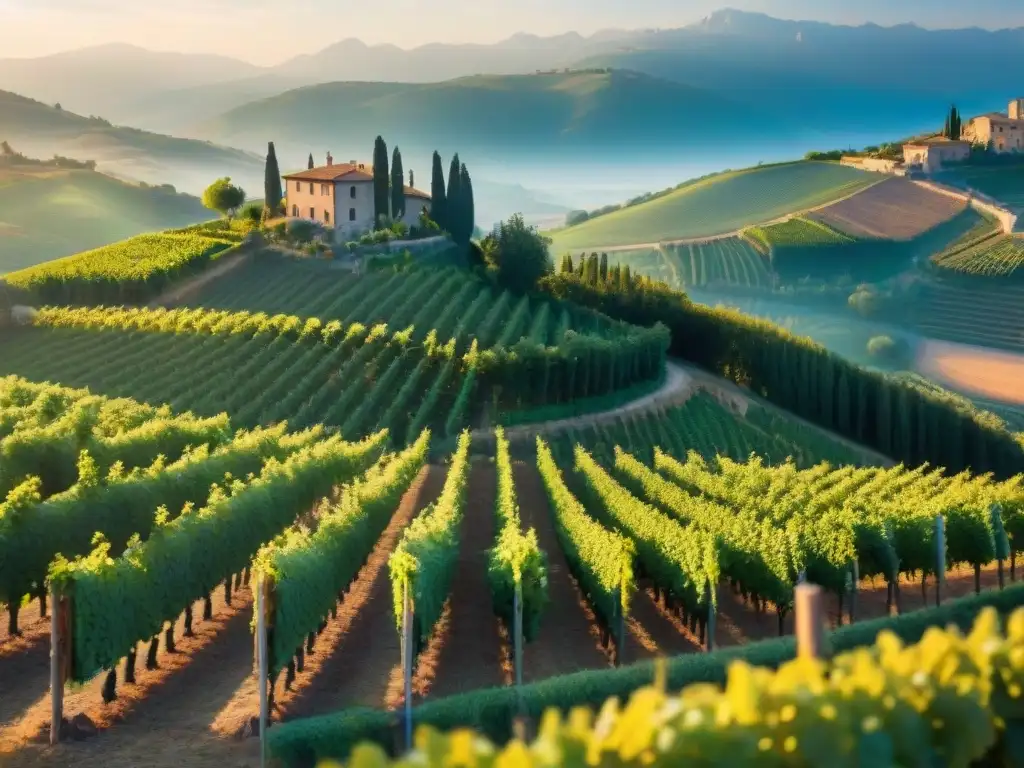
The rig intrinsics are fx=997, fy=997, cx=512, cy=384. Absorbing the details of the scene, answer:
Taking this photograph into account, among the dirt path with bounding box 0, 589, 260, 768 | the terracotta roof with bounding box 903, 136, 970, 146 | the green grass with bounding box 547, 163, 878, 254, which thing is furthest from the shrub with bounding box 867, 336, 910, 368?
the dirt path with bounding box 0, 589, 260, 768

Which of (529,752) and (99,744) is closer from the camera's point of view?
(529,752)

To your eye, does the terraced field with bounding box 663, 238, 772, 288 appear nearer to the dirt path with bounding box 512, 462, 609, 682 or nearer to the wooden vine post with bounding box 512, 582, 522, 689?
the dirt path with bounding box 512, 462, 609, 682

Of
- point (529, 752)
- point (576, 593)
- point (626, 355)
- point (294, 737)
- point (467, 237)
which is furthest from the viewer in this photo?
point (467, 237)

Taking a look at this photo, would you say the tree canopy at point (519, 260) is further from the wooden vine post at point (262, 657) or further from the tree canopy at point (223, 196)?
the wooden vine post at point (262, 657)

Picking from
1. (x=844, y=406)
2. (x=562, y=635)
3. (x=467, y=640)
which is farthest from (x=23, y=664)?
(x=844, y=406)

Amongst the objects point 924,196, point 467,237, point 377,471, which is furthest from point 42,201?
point 377,471

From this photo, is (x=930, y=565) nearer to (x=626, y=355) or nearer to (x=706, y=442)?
(x=706, y=442)
